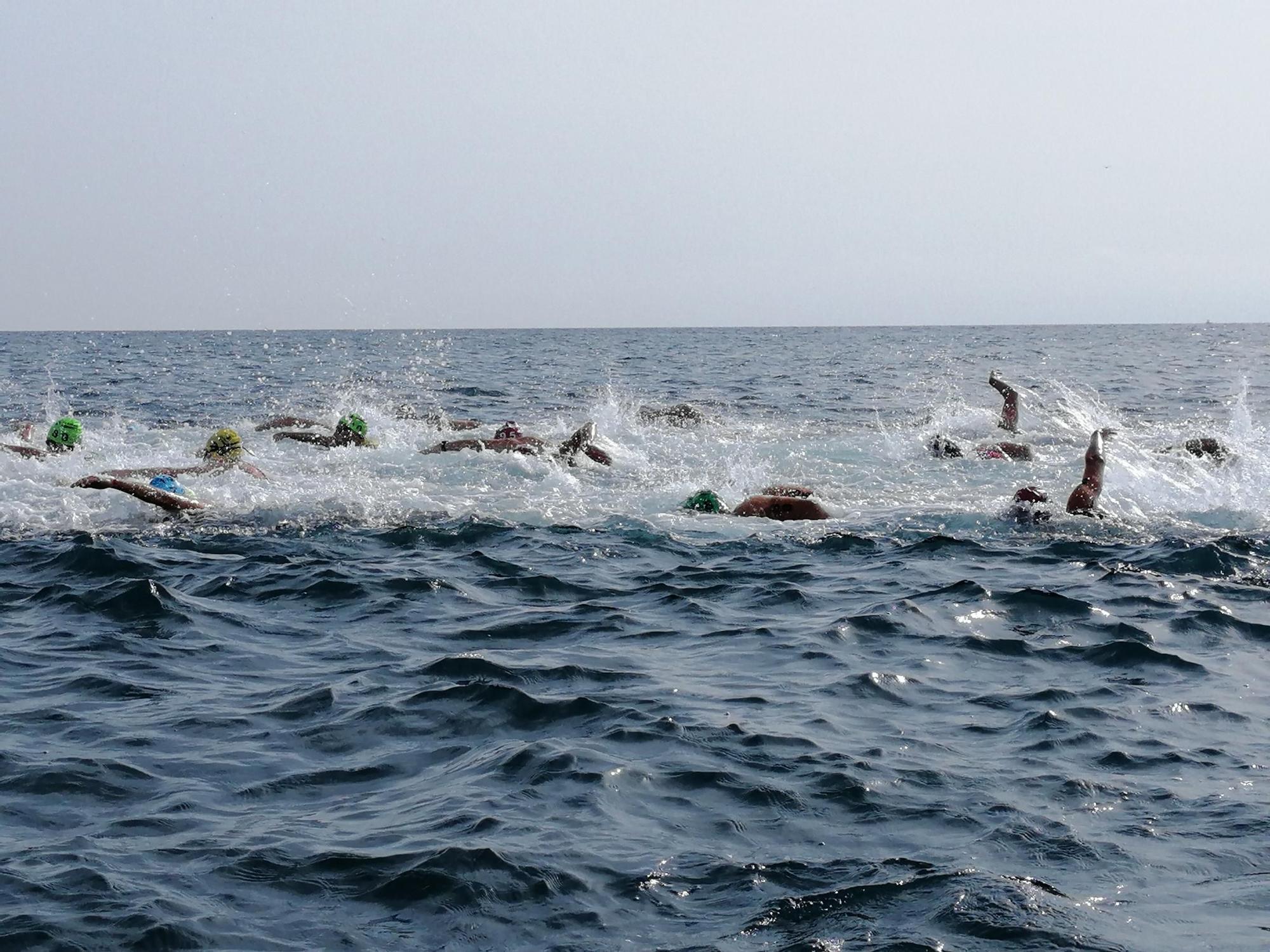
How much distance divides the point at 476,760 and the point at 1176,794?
3.69m

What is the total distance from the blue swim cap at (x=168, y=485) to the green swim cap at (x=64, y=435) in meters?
3.87

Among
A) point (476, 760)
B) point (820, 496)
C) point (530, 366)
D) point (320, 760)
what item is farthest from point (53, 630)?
point (530, 366)

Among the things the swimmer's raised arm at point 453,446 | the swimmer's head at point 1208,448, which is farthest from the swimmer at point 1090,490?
the swimmer's raised arm at point 453,446

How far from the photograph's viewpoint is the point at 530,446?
1827cm

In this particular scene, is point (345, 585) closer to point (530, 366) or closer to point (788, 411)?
point (788, 411)

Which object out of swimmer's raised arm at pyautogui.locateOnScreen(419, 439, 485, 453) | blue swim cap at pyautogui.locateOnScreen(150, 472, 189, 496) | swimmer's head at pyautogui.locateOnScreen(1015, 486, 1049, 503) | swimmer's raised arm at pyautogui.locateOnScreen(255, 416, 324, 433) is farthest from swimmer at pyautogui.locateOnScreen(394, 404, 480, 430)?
swimmer's head at pyautogui.locateOnScreen(1015, 486, 1049, 503)

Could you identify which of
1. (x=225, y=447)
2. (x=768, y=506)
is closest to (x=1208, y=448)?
(x=768, y=506)

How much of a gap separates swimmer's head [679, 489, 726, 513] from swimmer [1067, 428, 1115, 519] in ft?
13.1

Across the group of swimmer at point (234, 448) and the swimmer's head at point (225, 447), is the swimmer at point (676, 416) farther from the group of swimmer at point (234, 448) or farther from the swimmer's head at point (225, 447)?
the swimmer's head at point (225, 447)

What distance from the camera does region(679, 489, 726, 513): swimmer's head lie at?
1445 cm

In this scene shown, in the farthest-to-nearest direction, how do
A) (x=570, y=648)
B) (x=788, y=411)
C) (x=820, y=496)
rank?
(x=788, y=411), (x=820, y=496), (x=570, y=648)

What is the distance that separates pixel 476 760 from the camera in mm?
6773

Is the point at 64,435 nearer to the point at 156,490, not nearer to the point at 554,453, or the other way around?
the point at 156,490

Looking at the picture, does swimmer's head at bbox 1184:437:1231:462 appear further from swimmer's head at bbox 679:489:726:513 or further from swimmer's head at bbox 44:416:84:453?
swimmer's head at bbox 44:416:84:453
